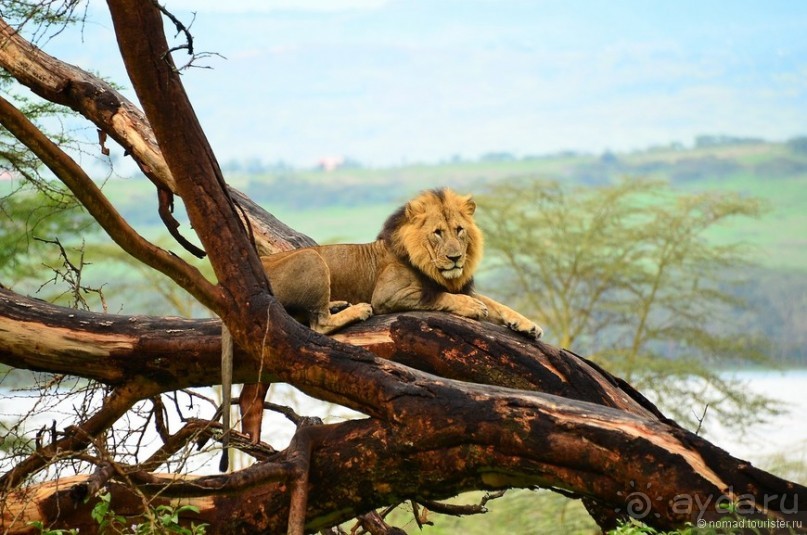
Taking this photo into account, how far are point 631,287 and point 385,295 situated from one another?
39.2 feet

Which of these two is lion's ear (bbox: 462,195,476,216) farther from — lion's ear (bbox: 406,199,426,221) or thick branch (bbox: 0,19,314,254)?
thick branch (bbox: 0,19,314,254)

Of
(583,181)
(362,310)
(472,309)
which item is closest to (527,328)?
(472,309)

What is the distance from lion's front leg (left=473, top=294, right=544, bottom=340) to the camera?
→ 5598 mm

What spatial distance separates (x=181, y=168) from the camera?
4.61 meters

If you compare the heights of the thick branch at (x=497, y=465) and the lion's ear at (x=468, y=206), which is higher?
the lion's ear at (x=468, y=206)

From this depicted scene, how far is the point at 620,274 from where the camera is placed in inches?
691

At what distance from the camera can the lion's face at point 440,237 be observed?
20.4ft

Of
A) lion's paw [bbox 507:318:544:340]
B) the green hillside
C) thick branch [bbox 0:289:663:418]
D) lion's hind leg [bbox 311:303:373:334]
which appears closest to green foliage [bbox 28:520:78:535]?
thick branch [bbox 0:289:663:418]

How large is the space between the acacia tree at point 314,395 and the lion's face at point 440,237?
0.78 metres

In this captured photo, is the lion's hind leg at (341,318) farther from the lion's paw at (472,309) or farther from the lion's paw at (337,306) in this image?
the lion's paw at (472,309)

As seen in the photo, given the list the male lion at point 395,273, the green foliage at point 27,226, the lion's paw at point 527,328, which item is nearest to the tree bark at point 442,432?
the lion's paw at point 527,328

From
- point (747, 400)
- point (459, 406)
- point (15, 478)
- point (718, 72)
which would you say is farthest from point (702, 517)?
point (718, 72)

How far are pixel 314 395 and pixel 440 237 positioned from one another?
5.86 feet

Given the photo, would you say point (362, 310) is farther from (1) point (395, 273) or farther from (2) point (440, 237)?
(2) point (440, 237)
